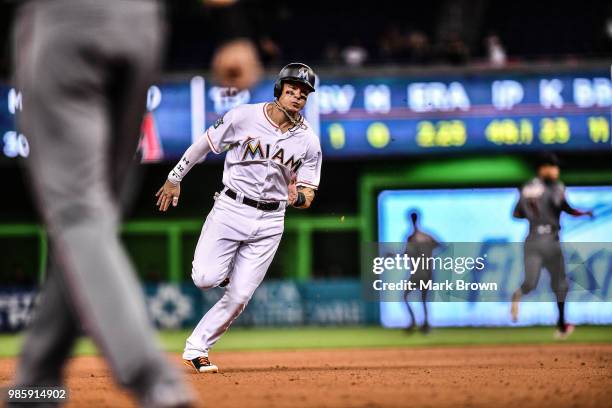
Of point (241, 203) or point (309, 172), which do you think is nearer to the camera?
point (241, 203)

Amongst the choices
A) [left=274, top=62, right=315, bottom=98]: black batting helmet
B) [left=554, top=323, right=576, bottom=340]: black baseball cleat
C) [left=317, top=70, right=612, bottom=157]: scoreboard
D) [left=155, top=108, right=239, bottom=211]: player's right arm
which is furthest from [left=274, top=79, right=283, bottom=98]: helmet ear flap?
Answer: [left=317, top=70, right=612, bottom=157]: scoreboard

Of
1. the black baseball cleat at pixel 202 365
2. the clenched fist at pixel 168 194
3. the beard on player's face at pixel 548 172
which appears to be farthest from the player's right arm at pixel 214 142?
the beard on player's face at pixel 548 172

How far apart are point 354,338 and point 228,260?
7.37m

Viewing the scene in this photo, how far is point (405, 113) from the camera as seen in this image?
54.5 ft

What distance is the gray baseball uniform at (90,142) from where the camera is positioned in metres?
2.90

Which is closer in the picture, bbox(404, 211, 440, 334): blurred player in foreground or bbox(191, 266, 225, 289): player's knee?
bbox(191, 266, 225, 289): player's knee

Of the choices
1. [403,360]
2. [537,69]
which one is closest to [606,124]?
[537,69]

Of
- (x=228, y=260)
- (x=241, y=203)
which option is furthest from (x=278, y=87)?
(x=228, y=260)

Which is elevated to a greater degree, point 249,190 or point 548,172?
point 548,172

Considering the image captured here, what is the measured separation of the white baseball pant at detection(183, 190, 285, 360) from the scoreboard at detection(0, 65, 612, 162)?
8435 millimetres

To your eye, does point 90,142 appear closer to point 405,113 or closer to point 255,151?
point 255,151

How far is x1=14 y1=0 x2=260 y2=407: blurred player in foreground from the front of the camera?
2.90 metres

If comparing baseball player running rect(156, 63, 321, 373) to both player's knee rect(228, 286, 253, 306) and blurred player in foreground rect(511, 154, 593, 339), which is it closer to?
player's knee rect(228, 286, 253, 306)

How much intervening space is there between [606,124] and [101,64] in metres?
14.3
